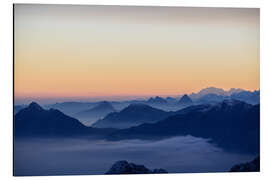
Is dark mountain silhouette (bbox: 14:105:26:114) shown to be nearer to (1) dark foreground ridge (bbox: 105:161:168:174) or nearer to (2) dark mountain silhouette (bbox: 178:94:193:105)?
(1) dark foreground ridge (bbox: 105:161:168:174)

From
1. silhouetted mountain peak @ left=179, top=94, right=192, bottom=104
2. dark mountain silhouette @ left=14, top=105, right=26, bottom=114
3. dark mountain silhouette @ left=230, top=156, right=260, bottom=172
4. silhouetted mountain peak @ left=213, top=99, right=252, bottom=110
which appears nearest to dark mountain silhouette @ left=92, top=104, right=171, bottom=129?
silhouetted mountain peak @ left=179, top=94, right=192, bottom=104

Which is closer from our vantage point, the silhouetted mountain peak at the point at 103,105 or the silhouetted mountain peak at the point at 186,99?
the silhouetted mountain peak at the point at 103,105

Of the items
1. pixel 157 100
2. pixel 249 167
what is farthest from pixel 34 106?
pixel 249 167

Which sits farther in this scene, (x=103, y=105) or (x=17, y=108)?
(x=103, y=105)

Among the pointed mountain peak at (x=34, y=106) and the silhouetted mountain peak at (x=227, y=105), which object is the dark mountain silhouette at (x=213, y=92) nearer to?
the silhouetted mountain peak at (x=227, y=105)

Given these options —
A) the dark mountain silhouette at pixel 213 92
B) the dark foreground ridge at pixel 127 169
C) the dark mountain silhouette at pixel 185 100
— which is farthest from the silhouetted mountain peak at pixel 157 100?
the dark foreground ridge at pixel 127 169

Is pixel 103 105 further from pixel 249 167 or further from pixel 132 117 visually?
pixel 249 167
